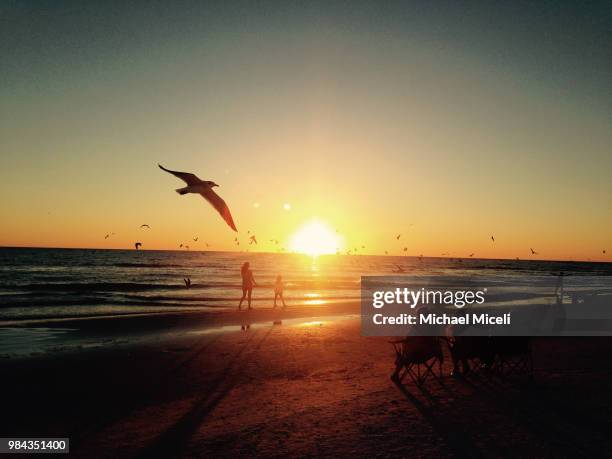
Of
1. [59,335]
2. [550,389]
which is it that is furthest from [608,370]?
[59,335]

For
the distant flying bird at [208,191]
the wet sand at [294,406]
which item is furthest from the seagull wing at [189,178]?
the wet sand at [294,406]

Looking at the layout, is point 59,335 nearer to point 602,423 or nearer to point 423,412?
point 423,412

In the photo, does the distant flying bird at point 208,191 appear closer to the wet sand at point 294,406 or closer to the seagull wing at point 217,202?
the seagull wing at point 217,202

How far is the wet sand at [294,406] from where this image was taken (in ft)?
18.3

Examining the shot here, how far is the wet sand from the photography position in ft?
18.3

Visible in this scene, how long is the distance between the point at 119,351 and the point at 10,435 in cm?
577

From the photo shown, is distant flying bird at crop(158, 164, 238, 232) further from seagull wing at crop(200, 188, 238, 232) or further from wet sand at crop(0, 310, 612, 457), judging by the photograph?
wet sand at crop(0, 310, 612, 457)

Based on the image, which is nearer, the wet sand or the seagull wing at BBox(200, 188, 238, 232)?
the wet sand

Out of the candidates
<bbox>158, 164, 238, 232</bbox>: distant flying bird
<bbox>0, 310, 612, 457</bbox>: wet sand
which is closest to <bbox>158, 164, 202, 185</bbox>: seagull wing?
<bbox>158, 164, 238, 232</bbox>: distant flying bird

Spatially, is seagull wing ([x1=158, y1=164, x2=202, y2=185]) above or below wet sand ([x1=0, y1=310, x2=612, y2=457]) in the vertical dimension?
above

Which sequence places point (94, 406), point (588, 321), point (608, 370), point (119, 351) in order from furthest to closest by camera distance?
point (588, 321) < point (119, 351) < point (608, 370) < point (94, 406)

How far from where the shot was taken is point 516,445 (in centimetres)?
542

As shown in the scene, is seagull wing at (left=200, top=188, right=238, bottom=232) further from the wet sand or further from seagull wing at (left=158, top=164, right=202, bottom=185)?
the wet sand

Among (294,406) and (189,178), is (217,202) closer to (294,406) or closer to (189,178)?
(189,178)
